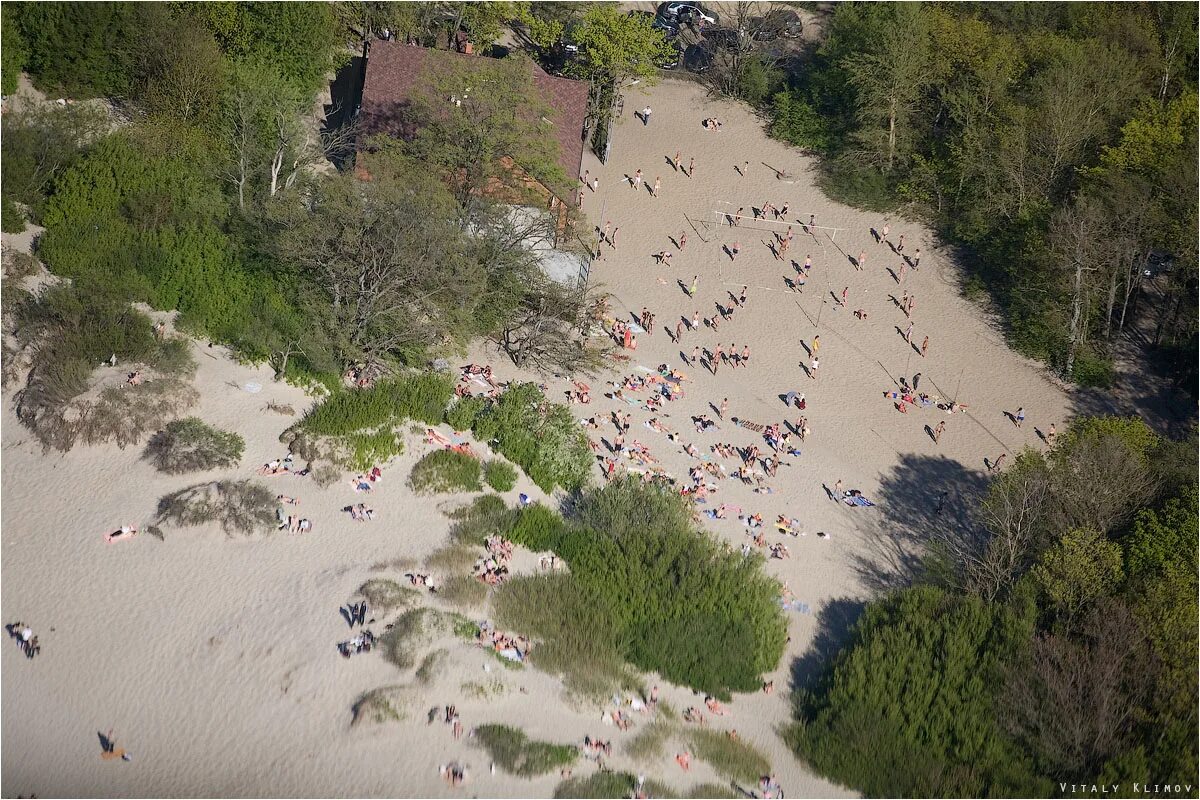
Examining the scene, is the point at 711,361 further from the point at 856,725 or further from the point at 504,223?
the point at 856,725

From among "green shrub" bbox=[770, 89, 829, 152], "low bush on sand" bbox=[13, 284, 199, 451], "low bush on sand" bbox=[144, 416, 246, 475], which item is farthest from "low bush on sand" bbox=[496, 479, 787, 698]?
"green shrub" bbox=[770, 89, 829, 152]

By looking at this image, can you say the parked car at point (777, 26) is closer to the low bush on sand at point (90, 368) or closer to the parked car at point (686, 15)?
the parked car at point (686, 15)

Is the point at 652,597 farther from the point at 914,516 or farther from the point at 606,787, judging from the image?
the point at 914,516

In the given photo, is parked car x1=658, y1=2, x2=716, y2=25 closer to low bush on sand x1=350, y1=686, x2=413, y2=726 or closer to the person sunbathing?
the person sunbathing

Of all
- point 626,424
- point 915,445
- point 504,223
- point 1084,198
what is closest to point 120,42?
point 504,223

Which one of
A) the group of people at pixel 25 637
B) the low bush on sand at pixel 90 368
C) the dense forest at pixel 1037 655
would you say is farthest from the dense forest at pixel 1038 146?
the group of people at pixel 25 637

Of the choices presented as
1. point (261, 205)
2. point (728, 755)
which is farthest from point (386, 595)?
point (261, 205)
